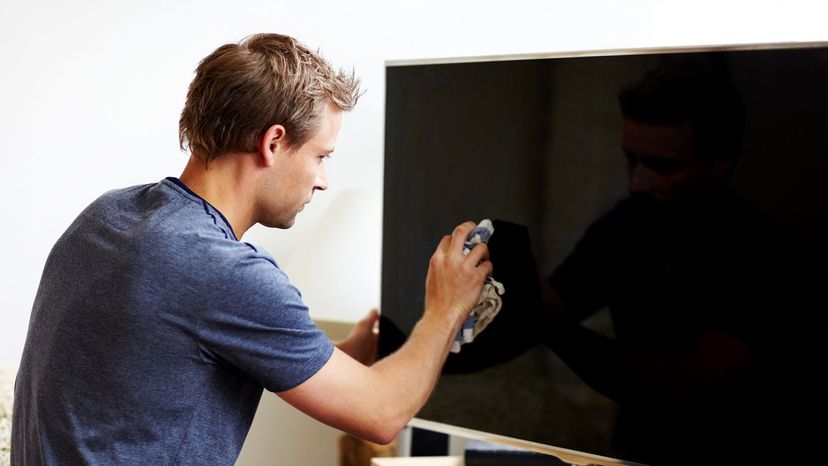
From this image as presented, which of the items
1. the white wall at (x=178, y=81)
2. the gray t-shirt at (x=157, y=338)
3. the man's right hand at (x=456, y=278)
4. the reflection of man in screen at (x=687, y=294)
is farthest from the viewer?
the white wall at (x=178, y=81)

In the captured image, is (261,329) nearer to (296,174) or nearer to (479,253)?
(296,174)

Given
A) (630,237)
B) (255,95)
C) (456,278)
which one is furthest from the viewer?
(456,278)

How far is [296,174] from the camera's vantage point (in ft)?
5.32

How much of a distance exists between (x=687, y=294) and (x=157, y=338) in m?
0.87

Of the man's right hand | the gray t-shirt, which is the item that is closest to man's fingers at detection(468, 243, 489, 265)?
the man's right hand

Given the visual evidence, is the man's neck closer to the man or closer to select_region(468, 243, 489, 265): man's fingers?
the man

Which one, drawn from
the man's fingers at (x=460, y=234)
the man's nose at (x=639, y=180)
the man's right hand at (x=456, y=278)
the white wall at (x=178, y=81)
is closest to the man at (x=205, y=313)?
the man's right hand at (x=456, y=278)

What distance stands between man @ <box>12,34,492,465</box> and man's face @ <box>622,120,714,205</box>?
492mm

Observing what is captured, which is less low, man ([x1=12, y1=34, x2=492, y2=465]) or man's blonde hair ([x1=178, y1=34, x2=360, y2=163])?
man's blonde hair ([x1=178, y1=34, x2=360, y2=163])

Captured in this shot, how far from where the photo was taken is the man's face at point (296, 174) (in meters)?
1.61

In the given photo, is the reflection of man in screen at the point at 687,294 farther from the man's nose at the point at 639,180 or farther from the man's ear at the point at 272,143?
the man's ear at the point at 272,143

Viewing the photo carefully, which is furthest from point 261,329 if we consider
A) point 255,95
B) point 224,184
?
point 255,95

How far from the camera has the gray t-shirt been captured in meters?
1.41

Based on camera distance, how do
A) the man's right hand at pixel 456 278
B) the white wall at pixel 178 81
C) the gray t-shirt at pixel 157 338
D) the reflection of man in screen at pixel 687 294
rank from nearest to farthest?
the gray t-shirt at pixel 157 338, the reflection of man in screen at pixel 687 294, the man's right hand at pixel 456 278, the white wall at pixel 178 81
